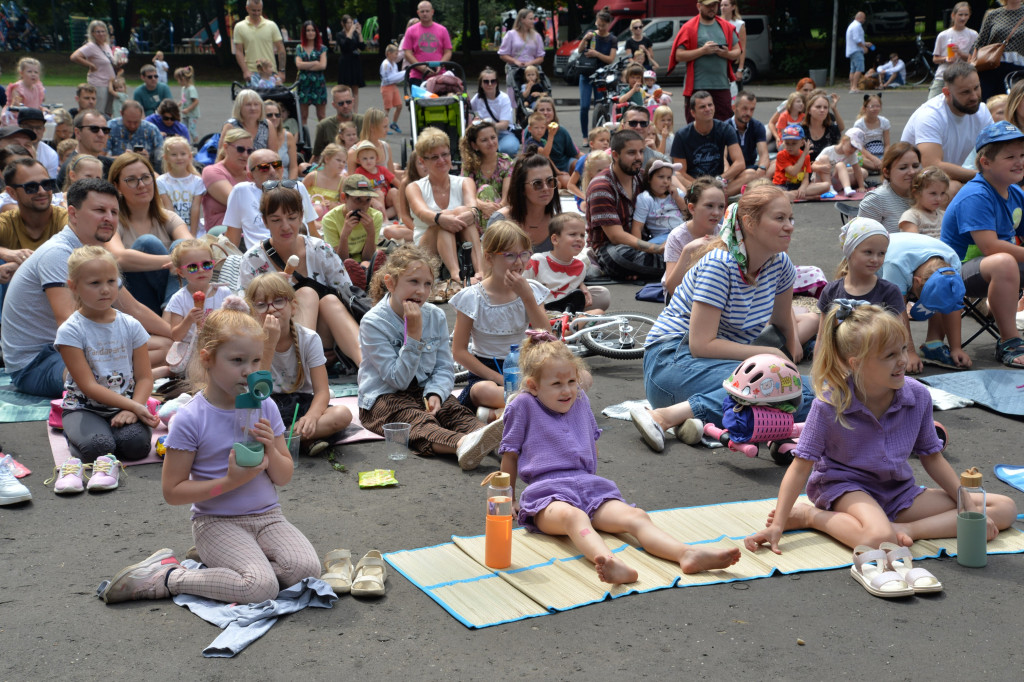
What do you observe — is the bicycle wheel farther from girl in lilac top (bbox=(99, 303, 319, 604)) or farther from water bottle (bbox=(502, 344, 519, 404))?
girl in lilac top (bbox=(99, 303, 319, 604))

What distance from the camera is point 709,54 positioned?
13297 millimetres

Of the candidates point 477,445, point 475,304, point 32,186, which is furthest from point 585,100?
point 477,445

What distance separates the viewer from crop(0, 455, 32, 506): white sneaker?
483cm

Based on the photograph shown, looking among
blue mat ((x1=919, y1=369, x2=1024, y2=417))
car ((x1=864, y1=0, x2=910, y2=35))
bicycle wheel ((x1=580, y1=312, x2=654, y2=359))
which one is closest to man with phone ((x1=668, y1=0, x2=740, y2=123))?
bicycle wheel ((x1=580, y1=312, x2=654, y2=359))

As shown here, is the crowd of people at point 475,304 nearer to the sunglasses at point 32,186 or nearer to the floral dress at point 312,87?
the sunglasses at point 32,186

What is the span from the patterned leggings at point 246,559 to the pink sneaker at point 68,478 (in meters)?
1.33

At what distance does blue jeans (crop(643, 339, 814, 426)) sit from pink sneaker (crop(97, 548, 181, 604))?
283 centimetres

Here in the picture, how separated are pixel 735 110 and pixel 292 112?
5.71 metres

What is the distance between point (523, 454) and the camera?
14.7 feet

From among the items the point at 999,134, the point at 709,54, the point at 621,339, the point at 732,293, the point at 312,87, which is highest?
the point at 709,54

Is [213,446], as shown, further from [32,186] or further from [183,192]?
[183,192]

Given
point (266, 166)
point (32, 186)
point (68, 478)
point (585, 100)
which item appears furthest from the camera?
point (585, 100)

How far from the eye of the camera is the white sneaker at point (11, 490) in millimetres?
4832

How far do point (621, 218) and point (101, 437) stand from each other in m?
5.39
